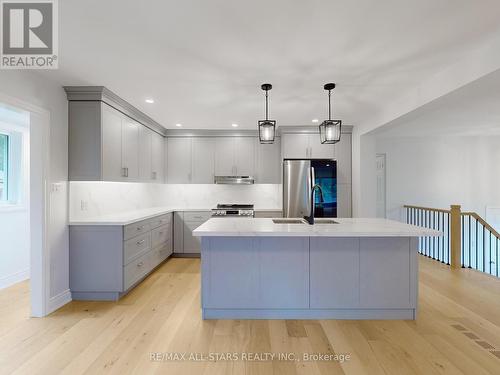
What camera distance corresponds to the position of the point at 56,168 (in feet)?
8.99

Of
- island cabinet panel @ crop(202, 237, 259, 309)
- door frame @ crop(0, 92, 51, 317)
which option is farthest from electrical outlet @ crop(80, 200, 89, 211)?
island cabinet panel @ crop(202, 237, 259, 309)

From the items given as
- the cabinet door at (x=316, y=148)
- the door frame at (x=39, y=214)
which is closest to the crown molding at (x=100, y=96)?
the door frame at (x=39, y=214)

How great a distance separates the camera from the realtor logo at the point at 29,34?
1662 millimetres

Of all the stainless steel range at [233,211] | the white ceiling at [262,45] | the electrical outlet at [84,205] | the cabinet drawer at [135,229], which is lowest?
the cabinet drawer at [135,229]

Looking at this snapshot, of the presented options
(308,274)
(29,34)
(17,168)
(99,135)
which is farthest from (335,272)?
(17,168)

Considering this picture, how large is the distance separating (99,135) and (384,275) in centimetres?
342

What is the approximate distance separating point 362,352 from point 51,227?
318cm

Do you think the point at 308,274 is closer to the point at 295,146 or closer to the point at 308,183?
the point at 308,183

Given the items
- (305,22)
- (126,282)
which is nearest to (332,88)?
(305,22)

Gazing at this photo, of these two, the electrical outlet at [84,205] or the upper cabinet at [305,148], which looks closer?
the electrical outlet at [84,205]

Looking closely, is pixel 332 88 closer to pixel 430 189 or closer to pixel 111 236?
pixel 111 236

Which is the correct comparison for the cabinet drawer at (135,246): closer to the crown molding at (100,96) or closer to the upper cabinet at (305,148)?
the crown molding at (100,96)

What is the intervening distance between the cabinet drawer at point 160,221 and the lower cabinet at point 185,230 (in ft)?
0.64

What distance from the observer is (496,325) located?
2.40 meters
